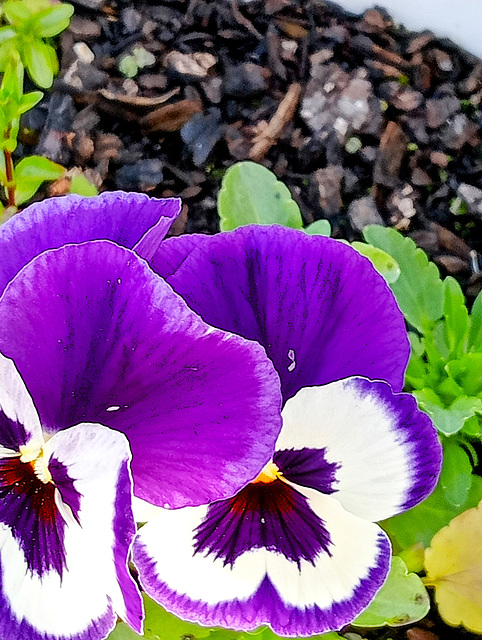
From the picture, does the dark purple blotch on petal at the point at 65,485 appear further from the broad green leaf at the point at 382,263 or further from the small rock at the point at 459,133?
the small rock at the point at 459,133

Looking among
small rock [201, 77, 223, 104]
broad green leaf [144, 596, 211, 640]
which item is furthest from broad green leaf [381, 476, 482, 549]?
small rock [201, 77, 223, 104]

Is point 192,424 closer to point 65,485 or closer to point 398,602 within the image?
point 65,485

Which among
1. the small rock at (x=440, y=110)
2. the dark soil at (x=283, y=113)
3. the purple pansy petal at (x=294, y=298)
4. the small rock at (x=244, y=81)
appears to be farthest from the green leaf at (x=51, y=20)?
the purple pansy petal at (x=294, y=298)

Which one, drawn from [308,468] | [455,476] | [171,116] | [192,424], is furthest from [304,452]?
[171,116]

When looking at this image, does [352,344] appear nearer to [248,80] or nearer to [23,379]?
[23,379]

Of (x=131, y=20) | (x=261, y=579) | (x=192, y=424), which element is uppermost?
(x=192, y=424)

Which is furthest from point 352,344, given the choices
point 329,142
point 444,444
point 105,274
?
point 329,142
